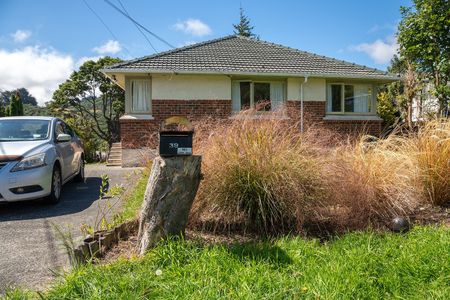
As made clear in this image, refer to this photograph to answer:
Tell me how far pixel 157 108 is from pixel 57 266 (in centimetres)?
926

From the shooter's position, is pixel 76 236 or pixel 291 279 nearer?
pixel 291 279

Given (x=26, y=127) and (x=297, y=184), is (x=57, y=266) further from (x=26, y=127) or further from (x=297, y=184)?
(x=26, y=127)

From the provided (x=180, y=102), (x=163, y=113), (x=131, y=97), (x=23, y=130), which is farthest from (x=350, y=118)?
(x=23, y=130)

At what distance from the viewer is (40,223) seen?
4.90 metres

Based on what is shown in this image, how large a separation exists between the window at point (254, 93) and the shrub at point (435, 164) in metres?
7.78

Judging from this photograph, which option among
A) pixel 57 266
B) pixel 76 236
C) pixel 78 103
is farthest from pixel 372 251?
pixel 78 103

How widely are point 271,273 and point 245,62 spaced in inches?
442

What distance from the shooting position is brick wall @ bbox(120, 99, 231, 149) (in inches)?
472

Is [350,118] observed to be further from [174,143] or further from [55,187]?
[174,143]

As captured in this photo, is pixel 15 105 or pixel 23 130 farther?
pixel 15 105

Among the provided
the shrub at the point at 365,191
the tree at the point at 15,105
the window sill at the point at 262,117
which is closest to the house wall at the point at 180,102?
the window sill at the point at 262,117

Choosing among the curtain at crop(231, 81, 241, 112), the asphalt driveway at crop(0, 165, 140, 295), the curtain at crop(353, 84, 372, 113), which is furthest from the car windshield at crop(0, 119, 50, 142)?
the curtain at crop(353, 84, 372, 113)

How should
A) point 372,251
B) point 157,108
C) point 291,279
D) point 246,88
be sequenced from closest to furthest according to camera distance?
point 291,279, point 372,251, point 157,108, point 246,88

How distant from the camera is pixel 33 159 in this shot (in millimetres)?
5461
